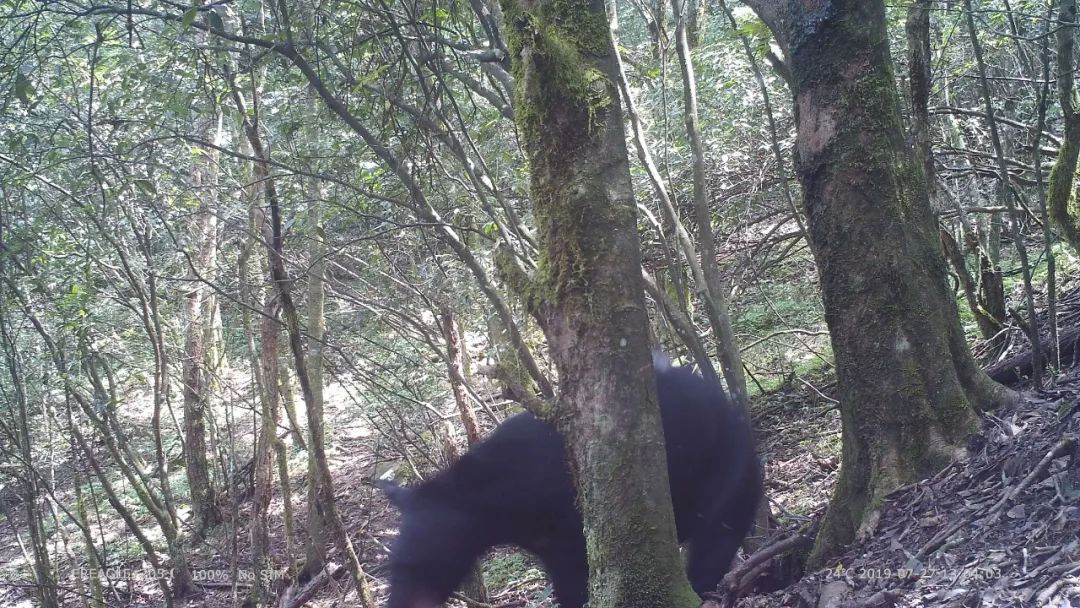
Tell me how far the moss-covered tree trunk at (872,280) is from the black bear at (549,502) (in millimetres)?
1066

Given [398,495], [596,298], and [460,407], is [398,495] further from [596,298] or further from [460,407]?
[596,298]

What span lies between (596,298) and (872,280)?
45.1 inches

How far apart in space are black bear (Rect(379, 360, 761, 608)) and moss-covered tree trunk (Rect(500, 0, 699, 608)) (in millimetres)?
1451

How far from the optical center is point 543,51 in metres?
2.23

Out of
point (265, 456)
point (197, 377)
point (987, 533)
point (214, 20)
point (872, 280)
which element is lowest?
point (987, 533)

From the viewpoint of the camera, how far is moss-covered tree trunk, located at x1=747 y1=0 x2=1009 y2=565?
2.62m

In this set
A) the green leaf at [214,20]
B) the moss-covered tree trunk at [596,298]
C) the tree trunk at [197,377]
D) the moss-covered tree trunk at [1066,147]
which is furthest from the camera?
the tree trunk at [197,377]

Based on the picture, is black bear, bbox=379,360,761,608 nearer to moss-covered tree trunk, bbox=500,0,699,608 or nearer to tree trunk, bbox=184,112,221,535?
moss-covered tree trunk, bbox=500,0,699,608

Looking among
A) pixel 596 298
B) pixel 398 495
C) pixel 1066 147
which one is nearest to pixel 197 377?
pixel 398 495

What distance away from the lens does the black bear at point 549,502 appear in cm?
368

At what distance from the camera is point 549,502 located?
12.1ft

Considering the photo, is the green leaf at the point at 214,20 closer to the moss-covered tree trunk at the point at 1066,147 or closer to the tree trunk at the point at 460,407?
the tree trunk at the point at 460,407

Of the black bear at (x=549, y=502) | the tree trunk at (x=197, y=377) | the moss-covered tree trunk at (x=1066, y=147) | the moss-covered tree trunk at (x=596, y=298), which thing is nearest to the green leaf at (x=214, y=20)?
the moss-covered tree trunk at (x=596, y=298)

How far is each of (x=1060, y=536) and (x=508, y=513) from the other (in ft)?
7.79
